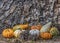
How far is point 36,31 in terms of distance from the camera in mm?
5820

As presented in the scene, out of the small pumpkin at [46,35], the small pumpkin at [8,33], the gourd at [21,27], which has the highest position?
the gourd at [21,27]

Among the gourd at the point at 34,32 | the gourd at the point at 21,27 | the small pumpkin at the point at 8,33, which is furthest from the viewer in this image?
the gourd at the point at 21,27

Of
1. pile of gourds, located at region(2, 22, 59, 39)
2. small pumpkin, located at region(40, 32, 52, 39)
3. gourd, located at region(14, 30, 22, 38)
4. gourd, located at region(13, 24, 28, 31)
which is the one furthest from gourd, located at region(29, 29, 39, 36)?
gourd, located at region(13, 24, 28, 31)

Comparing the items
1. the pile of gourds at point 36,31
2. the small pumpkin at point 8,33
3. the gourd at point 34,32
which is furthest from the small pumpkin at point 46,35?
the small pumpkin at point 8,33

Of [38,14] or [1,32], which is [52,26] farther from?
[1,32]

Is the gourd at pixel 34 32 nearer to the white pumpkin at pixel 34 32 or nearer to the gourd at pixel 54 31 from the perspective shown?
the white pumpkin at pixel 34 32

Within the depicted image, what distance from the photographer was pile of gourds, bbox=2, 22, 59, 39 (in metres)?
5.83

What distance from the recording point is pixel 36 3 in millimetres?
6496

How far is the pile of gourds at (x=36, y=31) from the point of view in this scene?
19.1 feet

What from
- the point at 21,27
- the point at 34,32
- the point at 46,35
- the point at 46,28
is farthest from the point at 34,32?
the point at 21,27

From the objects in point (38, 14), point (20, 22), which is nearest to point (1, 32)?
point (20, 22)

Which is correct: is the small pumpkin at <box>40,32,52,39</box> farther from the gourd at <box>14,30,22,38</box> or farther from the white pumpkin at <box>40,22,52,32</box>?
the gourd at <box>14,30,22,38</box>

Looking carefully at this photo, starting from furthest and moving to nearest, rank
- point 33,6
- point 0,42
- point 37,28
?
point 33,6 → point 37,28 → point 0,42

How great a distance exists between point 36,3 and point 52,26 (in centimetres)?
69
